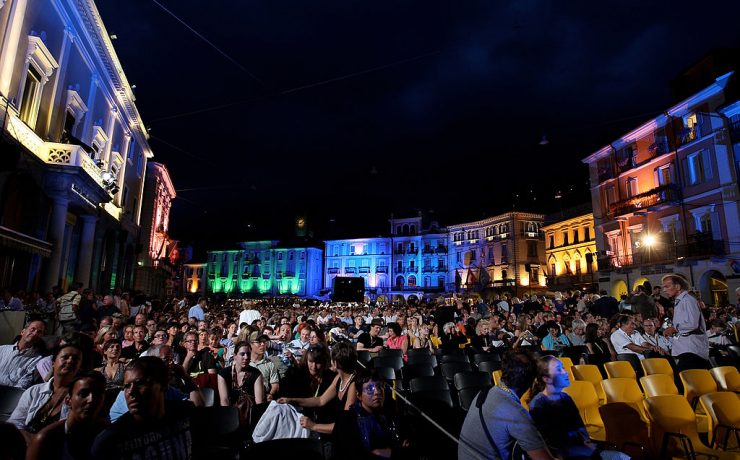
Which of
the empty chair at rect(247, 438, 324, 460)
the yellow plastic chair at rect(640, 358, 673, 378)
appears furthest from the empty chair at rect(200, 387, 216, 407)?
the yellow plastic chair at rect(640, 358, 673, 378)

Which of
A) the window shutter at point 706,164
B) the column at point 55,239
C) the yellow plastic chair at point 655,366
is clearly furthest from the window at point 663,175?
the column at point 55,239

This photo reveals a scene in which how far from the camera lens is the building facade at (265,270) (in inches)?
2667

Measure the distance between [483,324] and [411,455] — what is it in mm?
9438

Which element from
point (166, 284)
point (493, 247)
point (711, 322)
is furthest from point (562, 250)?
point (166, 284)

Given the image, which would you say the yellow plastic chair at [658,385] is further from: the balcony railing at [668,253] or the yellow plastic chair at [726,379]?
the balcony railing at [668,253]

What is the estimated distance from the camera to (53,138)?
608 inches

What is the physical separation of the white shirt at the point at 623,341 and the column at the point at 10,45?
17.1 metres

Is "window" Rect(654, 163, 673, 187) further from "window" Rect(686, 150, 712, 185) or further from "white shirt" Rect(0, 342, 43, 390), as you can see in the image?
"white shirt" Rect(0, 342, 43, 390)

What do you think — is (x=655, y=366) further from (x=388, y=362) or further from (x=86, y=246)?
(x=86, y=246)

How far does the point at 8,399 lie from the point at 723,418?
26.8 feet

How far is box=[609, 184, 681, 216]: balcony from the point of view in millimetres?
25922

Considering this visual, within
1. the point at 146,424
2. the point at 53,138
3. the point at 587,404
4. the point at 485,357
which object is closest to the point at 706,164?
the point at 485,357

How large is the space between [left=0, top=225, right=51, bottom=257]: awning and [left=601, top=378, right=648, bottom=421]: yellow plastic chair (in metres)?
13.9

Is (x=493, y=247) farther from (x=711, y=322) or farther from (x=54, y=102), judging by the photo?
(x=54, y=102)
